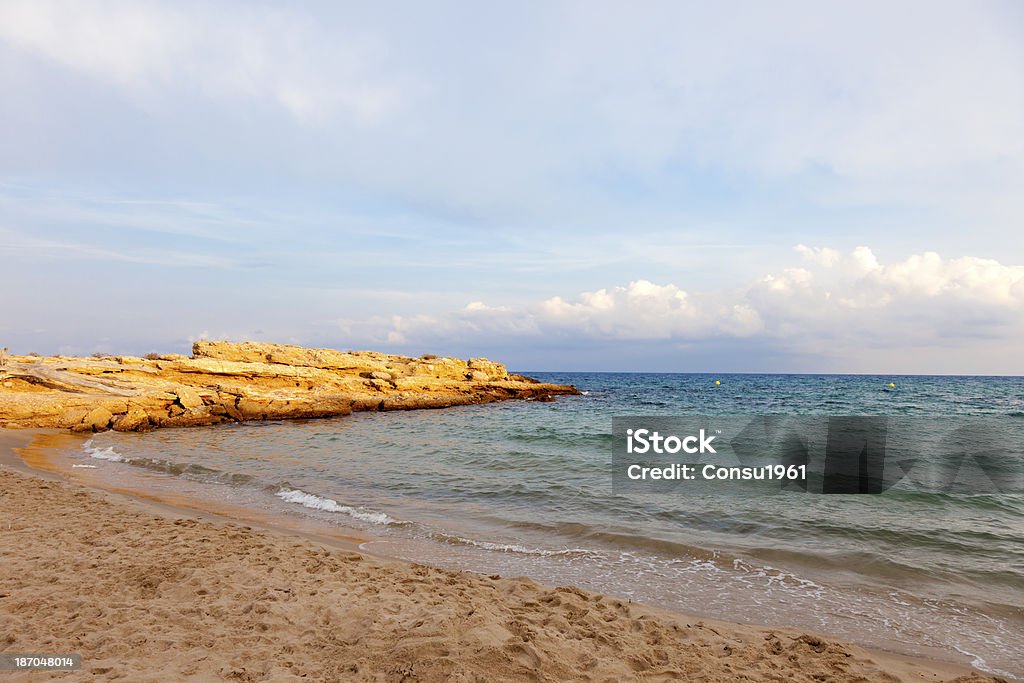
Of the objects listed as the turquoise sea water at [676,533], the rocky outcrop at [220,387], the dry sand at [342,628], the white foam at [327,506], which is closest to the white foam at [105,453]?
the turquoise sea water at [676,533]

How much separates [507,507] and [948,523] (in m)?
8.48

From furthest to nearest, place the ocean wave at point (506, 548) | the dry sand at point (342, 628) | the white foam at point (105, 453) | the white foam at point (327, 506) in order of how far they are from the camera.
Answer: the white foam at point (105, 453)
the white foam at point (327, 506)
the ocean wave at point (506, 548)
the dry sand at point (342, 628)

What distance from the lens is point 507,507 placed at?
11.2m

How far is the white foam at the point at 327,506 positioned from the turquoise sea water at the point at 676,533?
7 cm

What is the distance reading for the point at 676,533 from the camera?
366 inches

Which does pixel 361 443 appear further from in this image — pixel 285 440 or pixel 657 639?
pixel 657 639

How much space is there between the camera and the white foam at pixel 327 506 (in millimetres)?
10219

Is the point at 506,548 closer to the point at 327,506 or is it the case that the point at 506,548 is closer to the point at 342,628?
the point at 342,628

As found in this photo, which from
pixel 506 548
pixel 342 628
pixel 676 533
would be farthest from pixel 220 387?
pixel 342 628

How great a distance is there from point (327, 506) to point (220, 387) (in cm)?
A: 2247

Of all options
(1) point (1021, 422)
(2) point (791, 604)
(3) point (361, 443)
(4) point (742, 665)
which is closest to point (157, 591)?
(4) point (742, 665)

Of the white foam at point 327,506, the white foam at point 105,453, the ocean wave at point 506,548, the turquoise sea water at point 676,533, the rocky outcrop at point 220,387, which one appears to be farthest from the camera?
the rocky outcrop at point 220,387

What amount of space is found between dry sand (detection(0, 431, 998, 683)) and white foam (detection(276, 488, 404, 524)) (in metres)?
2.80

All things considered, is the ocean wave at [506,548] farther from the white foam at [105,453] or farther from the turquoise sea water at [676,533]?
the white foam at [105,453]
